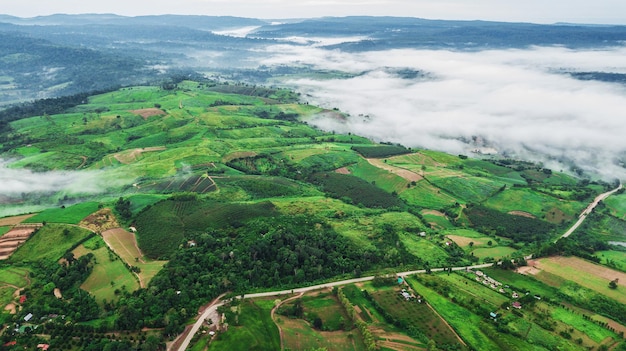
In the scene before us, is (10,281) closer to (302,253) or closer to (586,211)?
(302,253)

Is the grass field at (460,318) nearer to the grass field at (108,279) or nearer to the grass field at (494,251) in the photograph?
the grass field at (494,251)

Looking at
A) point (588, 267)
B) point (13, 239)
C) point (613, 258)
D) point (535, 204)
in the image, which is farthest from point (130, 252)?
point (535, 204)

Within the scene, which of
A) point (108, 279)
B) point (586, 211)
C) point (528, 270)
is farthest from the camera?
point (586, 211)

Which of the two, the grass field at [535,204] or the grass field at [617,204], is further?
the grass field at [617,204]

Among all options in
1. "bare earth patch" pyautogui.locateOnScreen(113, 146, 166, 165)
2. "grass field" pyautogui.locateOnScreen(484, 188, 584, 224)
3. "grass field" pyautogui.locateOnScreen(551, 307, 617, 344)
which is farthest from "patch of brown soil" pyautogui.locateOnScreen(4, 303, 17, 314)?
"grass field" pyautogui.locateOnScreen(484, 188, 584, 224)

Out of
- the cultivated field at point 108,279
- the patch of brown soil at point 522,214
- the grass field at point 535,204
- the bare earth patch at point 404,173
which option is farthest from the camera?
the bare earth patch at point 404,173

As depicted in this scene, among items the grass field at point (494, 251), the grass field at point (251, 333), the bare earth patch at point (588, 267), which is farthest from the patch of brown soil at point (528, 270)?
the grass field at point (251, 333)
